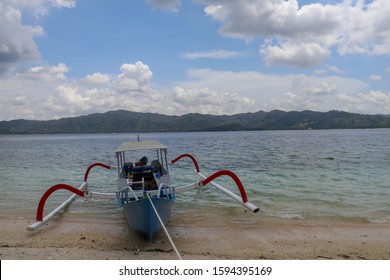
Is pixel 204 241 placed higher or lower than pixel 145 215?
lower

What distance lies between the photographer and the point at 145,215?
830cm

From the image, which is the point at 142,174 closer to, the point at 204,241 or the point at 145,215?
the point at 145,215

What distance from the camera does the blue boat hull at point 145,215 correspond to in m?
8.25

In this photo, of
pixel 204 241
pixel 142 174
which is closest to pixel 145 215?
pixel 204 241

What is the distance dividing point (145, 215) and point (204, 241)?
1849 mm

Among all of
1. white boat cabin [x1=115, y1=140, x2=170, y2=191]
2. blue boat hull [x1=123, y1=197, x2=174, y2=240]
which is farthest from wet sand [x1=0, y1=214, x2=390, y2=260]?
white boat cabin [x1=115, y1=140, x2=170, y2=191]

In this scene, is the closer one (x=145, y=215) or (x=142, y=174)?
(x=145, y=215)

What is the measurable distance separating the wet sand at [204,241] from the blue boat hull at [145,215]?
0.39 m

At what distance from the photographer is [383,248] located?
821cm

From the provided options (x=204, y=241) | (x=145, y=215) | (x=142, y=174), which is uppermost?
(x=142, y=174)

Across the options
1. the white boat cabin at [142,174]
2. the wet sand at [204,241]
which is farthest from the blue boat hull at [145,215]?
the white boat cabin at [142,174]

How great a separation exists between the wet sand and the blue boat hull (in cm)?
39

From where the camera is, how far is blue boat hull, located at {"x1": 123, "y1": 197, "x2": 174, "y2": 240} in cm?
825

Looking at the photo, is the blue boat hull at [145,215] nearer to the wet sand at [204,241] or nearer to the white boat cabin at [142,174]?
the wet sand at [204,241]
